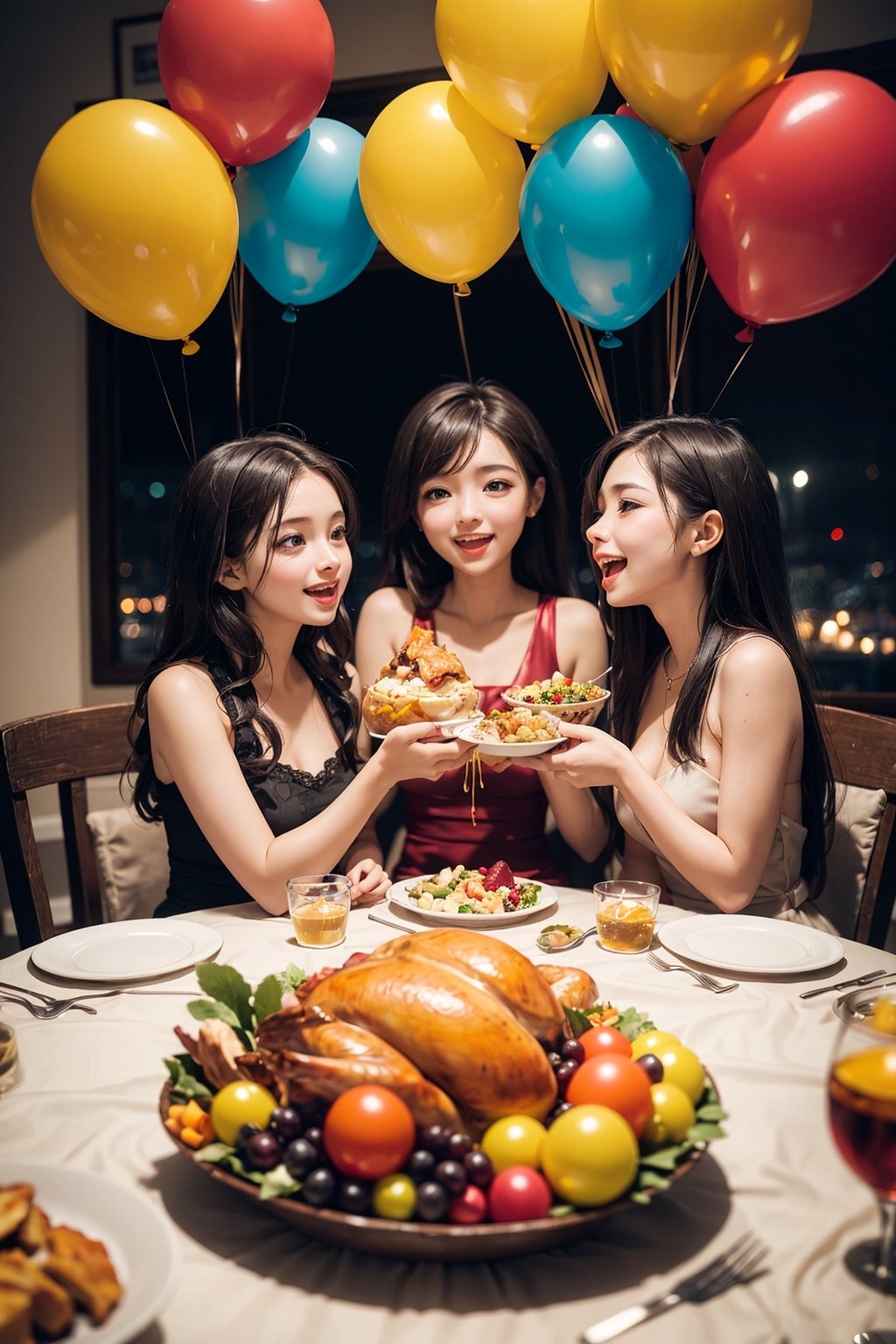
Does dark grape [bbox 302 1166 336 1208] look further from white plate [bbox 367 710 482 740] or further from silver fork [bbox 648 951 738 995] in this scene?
white plate [bbox 367 710 482 740]

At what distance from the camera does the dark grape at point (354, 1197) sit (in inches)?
35.5

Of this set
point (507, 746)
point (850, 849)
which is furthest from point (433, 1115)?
point (850, 849)

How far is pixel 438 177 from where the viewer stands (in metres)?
2.30

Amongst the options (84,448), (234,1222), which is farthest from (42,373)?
(234,1222)

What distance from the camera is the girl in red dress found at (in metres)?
2.73

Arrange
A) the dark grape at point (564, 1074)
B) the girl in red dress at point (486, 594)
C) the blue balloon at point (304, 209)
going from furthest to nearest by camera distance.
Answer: the girl in red dress at point (486, 594) < the blue balloon at point (304, 209) < the dark grape at point (564, 1074)

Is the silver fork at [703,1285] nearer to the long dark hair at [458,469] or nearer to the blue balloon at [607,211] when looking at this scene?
the blue balloon at [607,211]

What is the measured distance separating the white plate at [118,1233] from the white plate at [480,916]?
96 cm

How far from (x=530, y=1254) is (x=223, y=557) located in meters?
1.73

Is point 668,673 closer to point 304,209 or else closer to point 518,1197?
point 304,209

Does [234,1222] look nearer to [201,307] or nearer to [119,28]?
[201,307]

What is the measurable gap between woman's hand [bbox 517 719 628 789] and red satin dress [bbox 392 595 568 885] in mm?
636

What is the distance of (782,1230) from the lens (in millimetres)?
982

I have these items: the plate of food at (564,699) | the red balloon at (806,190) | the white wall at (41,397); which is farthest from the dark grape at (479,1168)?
the white wall at (41,397)
